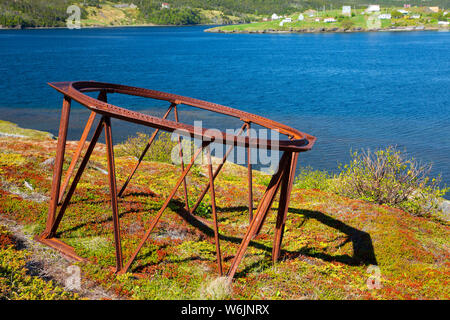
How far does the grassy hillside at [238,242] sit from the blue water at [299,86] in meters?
24.2

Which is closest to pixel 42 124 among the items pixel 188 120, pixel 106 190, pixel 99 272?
pixel 188 120

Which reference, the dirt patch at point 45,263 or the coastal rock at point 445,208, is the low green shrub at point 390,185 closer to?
the coastal rock at point 445,208

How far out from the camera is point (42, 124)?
5434 centimetres

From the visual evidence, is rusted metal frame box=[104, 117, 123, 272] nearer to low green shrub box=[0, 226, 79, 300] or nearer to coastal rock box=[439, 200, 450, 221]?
low green shrub box=[0, 226, 79, 300]

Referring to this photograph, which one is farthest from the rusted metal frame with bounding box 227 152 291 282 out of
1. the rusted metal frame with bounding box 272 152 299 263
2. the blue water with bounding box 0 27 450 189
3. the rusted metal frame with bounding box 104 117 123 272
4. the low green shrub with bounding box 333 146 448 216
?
the blue water with bounding box 0 27 450 189

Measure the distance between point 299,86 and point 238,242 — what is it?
70.4 meters

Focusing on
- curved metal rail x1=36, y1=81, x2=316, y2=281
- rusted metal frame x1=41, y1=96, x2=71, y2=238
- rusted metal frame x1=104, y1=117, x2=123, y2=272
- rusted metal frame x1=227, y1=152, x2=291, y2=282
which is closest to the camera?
curved metal rail x1=36, y1=81, x2=316, y2=281

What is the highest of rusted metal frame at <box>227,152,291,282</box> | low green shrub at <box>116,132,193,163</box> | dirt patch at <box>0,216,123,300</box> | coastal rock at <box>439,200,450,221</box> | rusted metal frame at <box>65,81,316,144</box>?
rusted metal frame at <box>65,81,316,144</box>

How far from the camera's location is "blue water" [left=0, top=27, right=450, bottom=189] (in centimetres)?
5062

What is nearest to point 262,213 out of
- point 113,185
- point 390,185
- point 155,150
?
point 113,185

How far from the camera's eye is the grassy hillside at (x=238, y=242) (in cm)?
1084

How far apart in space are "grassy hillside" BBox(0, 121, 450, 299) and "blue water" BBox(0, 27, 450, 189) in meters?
24.2

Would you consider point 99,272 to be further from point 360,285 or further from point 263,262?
point 360,285
